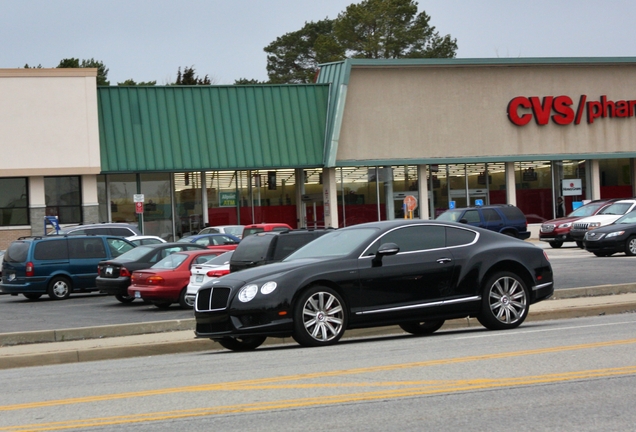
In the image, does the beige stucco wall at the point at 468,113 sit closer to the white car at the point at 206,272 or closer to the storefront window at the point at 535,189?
the storefront window at the point at 535,189

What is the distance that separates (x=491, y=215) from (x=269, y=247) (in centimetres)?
2299

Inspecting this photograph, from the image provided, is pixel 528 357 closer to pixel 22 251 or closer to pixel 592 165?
pixel 22 251

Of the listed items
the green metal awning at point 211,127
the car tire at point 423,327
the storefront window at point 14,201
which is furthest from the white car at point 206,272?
the green metal awning at point 211,127

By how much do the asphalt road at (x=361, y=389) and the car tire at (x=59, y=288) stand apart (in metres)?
15.1

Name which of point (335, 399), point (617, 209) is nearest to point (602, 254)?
point (617, 209)

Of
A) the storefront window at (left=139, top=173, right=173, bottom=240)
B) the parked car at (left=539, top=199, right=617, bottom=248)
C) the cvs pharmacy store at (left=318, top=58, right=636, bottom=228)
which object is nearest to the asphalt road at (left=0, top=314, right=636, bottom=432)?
the parked car at (left=539, top=199, right=617, bottom=248)

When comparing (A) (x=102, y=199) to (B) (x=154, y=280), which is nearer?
(B) (x=154, y=280)

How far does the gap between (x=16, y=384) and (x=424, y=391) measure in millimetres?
5098

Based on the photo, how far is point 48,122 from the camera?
43.8m

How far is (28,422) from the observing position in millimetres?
7871

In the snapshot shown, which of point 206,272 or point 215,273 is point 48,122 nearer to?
point 206,272

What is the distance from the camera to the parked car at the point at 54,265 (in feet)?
88.9

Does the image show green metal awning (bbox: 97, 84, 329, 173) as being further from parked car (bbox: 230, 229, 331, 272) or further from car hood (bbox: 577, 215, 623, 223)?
parked car (bbox: 230, 229, 331, 272)

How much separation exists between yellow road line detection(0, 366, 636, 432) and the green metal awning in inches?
1524
